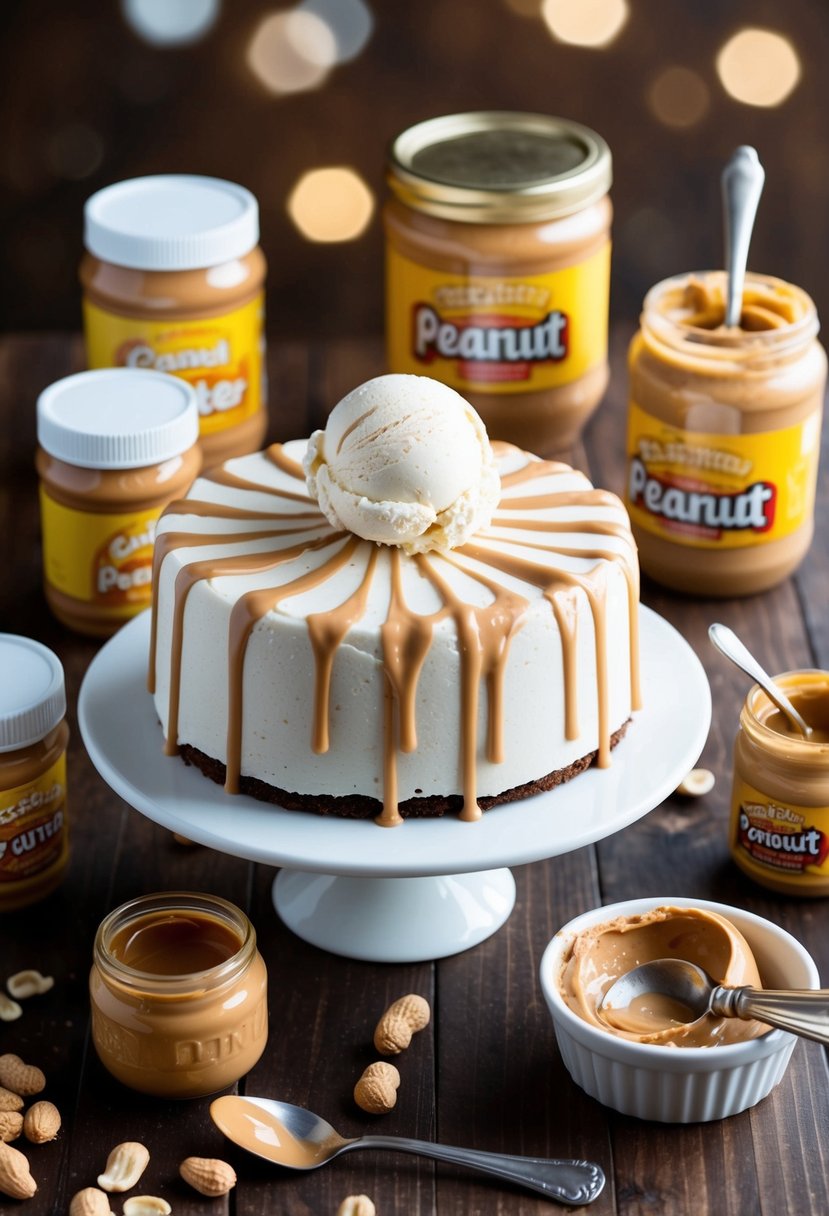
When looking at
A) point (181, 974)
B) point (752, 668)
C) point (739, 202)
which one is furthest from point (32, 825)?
point (739, 202)

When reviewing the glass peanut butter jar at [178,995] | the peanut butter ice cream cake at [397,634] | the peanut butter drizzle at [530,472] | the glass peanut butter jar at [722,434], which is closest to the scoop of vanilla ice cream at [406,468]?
the peanut butter ice cream cake at [397,634]

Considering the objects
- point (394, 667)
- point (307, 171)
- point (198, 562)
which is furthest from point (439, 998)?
point (307, 171)

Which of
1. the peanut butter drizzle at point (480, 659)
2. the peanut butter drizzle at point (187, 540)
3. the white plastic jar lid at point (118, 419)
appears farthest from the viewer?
the white plastic jar lid at point (118, 419)

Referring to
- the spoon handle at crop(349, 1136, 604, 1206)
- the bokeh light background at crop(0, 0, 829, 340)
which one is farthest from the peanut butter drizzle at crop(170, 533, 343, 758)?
the bokeh light background at crop(0, 0, 829, 340)

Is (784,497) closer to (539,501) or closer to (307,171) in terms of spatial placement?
(539,501)

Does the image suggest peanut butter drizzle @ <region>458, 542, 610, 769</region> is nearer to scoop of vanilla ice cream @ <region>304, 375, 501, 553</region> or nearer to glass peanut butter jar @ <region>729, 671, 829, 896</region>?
scoop of vanilla ice cream @ <region>304, 375, 501, 553</region>

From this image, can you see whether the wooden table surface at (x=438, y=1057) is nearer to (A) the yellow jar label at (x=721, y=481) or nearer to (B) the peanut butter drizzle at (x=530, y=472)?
(A) the yellow jar label at (x=721, y=481)
